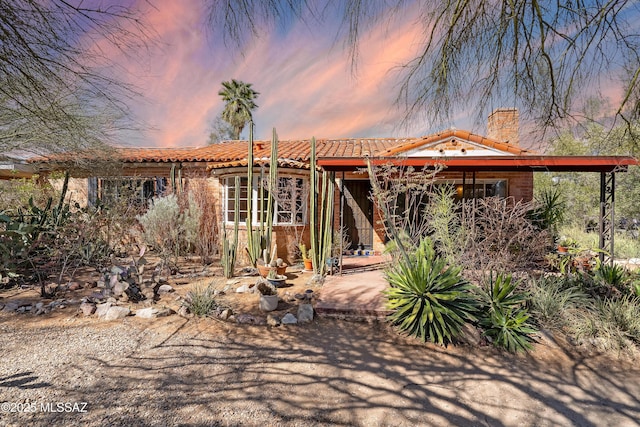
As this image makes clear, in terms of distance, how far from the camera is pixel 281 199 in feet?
32.7

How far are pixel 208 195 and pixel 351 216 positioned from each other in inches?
218

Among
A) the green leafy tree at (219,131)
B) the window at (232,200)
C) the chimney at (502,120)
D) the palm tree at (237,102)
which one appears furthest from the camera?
the green leafy tree at (219,131)

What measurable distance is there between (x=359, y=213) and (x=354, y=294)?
18.2 feet

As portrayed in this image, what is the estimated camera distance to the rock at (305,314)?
5.31 meters

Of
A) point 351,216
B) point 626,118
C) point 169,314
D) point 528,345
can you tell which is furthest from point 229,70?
point 351,216

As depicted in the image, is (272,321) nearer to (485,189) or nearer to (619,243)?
(485,189)

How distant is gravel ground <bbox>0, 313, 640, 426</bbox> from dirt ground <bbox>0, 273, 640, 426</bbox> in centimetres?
1

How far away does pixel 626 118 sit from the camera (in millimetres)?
3039

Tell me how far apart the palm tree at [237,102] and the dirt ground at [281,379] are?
23.0 metres

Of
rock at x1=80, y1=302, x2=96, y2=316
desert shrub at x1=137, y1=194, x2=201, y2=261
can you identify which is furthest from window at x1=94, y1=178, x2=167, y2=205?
rock at x1=80, y1=302, x2=96, y2=316

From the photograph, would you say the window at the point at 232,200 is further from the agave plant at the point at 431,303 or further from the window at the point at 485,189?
the window at the point at 485,189

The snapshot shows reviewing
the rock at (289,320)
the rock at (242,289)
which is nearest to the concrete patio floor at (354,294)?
the rock at (289,320)

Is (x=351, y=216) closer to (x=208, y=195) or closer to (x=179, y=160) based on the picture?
(x=208, y=195)

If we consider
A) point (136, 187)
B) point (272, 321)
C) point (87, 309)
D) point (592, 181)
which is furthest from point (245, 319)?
point (592, 181)
